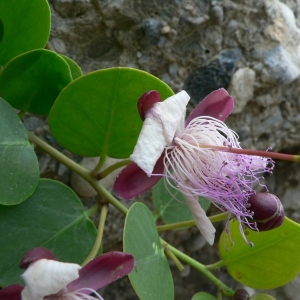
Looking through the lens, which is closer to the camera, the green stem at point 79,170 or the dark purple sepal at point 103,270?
the dark purple sepal at point 103,270

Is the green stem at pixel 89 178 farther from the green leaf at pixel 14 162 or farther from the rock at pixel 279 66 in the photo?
the rock at pixel 279 66

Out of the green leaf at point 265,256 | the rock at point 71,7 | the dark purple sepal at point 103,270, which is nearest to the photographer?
the dark purple sepal at point 103,270

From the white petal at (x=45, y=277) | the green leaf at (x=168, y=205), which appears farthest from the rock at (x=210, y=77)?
the white petal at (x=45, y=277)

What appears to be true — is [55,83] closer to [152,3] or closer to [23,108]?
[23,108]

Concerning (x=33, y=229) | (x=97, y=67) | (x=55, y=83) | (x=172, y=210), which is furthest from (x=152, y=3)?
(x=33, y=229)

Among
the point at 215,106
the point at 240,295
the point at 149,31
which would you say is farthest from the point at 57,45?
the point at 240,295

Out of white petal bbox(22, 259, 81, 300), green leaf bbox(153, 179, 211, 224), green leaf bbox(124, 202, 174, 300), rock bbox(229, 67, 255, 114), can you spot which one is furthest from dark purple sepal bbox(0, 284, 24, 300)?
rock bbox(229, 67, 255, 114)
